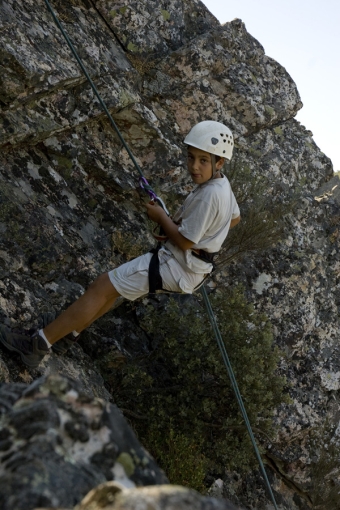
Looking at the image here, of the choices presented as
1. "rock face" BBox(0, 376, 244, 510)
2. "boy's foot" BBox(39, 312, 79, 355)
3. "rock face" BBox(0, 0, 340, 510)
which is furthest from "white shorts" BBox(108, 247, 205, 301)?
"rock face" BBox(0, 376, 244, 510)

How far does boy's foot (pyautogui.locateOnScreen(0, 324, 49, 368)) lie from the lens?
5438mm

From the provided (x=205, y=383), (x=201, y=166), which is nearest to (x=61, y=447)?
(x=201, y=166)

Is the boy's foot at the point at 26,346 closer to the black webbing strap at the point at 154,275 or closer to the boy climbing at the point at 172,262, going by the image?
the boy climbing at the point at 172,262

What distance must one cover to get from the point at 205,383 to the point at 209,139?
3515 mm

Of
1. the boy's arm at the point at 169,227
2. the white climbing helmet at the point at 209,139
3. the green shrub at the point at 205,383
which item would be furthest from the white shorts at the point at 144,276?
the green shrub at the point at 205,383

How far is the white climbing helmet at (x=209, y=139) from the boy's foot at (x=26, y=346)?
2.30 m

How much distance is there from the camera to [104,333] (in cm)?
755

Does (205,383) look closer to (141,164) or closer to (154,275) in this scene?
(154,275)

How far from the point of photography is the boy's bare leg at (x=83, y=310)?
5.49 meters

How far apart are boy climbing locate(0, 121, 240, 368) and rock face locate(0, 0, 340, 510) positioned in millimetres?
356

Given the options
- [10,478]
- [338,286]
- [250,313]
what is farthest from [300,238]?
[10,478]

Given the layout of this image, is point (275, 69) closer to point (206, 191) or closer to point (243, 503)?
point (206, 191)

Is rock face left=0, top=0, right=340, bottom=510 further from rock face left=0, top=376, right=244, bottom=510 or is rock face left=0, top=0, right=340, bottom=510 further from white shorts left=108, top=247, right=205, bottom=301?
rock face left=0, top=376, right=244, bottom=510

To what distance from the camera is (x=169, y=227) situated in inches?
213
